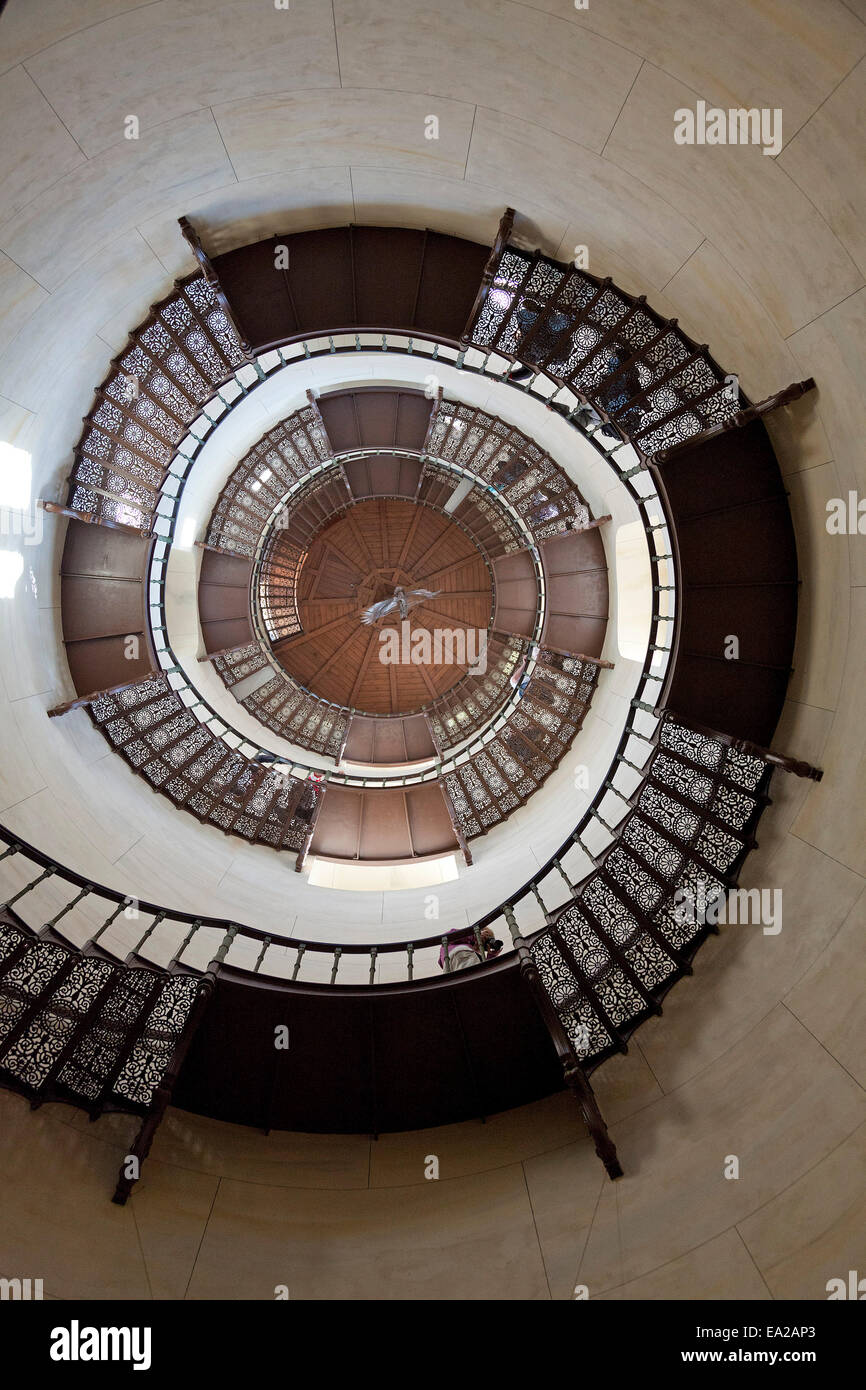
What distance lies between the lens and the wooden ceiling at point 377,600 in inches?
603

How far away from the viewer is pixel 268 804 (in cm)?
1150

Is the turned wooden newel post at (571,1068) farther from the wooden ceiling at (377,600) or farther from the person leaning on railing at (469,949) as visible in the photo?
the wooden ceiling at (377,600)

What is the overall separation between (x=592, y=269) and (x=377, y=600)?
32.8ft

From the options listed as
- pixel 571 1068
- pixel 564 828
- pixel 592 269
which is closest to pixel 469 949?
pixel 571 1068

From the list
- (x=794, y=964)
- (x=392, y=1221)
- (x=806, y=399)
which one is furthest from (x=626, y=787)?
(x=392, y=1221)

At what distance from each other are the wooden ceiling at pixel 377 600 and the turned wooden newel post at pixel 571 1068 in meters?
9.91

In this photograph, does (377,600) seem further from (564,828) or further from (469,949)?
(469,949)

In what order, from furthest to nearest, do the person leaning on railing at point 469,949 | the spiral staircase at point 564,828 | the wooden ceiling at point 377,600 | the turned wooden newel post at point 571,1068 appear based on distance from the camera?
the wooden ceiling at point 377,600
the person leaning on railing at point 469,949
the spiral staircase at point 564,828
the turned wooden newel post at point 571,1068

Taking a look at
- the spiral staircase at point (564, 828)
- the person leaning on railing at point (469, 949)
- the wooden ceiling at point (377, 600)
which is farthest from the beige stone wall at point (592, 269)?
the wooden ceiling at point (377, 600)

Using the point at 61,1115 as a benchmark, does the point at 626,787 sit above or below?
above

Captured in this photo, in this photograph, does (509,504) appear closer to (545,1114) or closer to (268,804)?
(268,804)

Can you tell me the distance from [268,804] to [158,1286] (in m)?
6.78

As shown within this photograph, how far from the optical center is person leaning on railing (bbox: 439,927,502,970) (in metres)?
7.34

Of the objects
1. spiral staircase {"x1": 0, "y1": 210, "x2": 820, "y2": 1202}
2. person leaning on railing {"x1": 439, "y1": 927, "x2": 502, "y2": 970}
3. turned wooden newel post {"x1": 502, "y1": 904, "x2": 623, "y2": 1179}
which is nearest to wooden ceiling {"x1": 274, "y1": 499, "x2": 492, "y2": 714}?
spiral staircase {"x1": 0, "y1": 210, "x2": 820, "y2": 1202}
